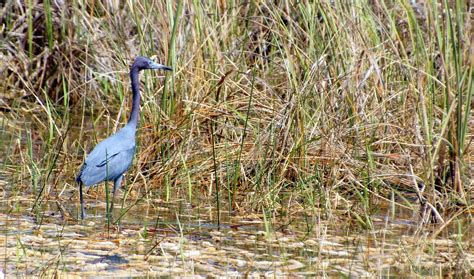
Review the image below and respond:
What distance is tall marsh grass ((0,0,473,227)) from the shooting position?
6219 millimetres

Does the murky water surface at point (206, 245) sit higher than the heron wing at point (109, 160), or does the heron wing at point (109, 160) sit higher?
the heron wing at point (109, 160)

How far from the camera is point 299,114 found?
6.66 metres

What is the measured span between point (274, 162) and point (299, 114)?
36 centimetres

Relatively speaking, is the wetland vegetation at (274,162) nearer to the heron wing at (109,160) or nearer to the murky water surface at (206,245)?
the murky water surface at (206,245)

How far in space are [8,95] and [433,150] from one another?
4.75 m

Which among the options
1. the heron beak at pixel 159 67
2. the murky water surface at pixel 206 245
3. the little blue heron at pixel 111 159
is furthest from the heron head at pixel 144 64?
the murky water surface at pixel 206 245

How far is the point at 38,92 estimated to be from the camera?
9.85m

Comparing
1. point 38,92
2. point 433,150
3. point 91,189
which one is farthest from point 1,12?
point 433,150

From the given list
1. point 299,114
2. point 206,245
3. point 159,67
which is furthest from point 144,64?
point 206,245

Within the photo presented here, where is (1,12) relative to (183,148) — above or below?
above

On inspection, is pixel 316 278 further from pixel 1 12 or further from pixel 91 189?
pixel 1 12

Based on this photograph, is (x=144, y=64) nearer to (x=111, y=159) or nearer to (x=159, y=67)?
(x=159, y=67)

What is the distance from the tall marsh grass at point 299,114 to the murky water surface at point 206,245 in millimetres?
170

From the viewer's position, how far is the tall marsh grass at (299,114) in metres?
6.22
